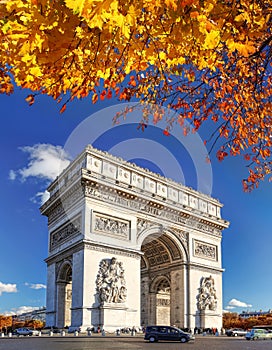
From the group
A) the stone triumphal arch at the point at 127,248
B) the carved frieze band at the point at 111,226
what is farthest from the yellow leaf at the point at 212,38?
the carved frieze band at the point at 111,226

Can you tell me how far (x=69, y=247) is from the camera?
2995cm

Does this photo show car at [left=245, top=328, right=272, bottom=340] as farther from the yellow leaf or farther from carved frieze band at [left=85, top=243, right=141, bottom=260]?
the yellow leaf

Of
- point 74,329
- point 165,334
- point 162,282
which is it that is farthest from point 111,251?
point 162,282

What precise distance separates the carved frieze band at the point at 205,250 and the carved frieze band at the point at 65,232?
37.5 feet

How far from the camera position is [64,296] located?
32.4 meters

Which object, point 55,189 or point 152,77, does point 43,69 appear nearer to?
point 152,77

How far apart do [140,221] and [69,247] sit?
5786 millimetres

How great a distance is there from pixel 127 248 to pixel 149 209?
4.09m

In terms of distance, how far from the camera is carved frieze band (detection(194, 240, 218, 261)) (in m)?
36.6

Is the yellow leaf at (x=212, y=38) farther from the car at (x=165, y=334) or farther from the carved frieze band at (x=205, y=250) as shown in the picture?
the carved frieze band at (x=205, y=250)

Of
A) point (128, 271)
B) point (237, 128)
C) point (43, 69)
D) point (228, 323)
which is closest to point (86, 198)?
point (128, 271)

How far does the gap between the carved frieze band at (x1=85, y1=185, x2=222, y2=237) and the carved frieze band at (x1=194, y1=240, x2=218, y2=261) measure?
1222mm

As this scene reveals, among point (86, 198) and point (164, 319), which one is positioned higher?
point (86, 198)

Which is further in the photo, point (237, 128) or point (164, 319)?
point (164, 319)
